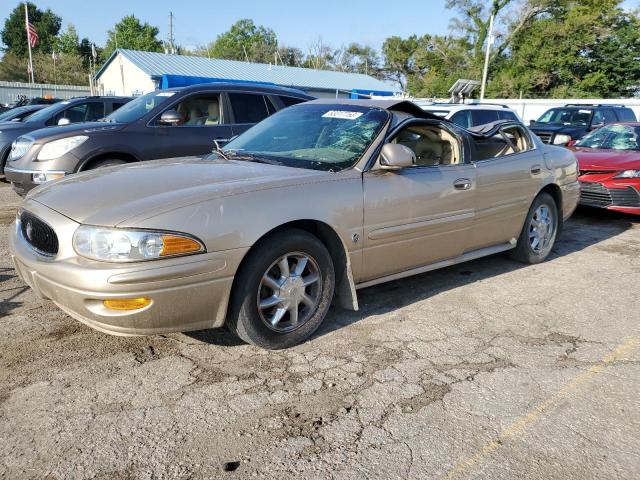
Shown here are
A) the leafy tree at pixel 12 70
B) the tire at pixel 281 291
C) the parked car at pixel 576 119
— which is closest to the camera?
the tire at pixel 281 291

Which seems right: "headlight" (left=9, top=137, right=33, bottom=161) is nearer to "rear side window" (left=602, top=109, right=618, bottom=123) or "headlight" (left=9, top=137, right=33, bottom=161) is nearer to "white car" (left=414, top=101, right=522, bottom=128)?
"white car" (left=414, top=101, right=522, bottom=128)

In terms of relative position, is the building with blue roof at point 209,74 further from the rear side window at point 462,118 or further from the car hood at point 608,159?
the car hood at point 608,159

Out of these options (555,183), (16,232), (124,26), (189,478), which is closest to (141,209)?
(16,232)

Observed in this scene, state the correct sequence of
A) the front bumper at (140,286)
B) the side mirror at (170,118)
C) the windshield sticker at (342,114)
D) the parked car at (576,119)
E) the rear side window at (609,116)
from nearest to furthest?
1. the front bumper at (140,286)
2. the windshield sticker at (342,114)
3. the side mirror at (170,118)
4. the parked car at (576,119)
5. the rear side window at (609,116)

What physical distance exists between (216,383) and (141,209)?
103cm

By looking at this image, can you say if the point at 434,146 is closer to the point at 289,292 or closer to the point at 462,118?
the point at 289,292

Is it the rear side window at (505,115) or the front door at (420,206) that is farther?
the rear side window at (505,115)

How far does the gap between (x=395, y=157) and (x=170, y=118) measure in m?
3.95

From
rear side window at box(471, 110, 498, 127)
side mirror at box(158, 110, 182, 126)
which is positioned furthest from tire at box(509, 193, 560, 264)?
rear side window at box(471, 110, 498, 127)

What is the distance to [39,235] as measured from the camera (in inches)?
128

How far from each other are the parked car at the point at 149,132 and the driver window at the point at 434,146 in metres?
3.20

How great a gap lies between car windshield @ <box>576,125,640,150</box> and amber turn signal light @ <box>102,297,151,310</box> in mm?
8024

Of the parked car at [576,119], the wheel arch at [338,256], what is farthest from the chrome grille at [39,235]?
the parked car at [576,119]

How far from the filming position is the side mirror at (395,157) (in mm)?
3785
